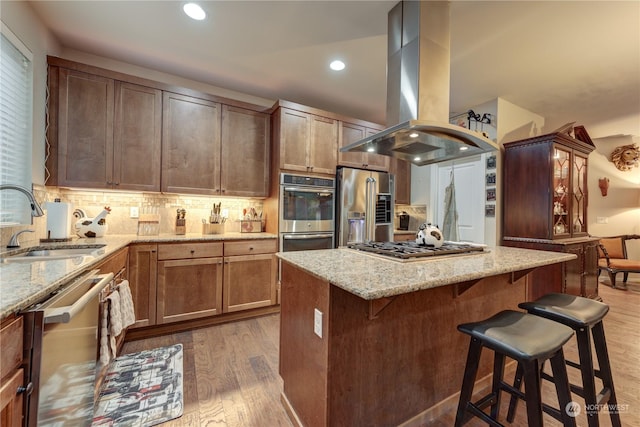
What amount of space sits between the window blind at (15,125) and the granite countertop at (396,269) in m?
2.13

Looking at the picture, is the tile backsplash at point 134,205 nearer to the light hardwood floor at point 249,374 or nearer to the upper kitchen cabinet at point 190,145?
the upper kitchen cabinet at point 190,145

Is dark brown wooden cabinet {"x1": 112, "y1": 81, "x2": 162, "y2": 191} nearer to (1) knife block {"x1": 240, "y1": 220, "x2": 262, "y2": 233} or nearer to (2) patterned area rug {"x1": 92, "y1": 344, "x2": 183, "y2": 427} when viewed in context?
(1) knife block {"x1": 240, "y1": 220, "x2": 262, "y2": 233}

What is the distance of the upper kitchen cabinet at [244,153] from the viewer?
2986mm

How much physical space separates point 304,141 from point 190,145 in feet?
4.13

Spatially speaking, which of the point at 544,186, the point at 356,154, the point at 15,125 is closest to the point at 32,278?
the point at 15,125

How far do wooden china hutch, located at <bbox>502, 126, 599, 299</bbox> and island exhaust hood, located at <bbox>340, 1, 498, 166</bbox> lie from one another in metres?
1.77

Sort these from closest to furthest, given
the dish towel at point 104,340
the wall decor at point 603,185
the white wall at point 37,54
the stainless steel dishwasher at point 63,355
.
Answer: the stainless steel dishwasher at point 63,355 < the dish towel at point 104,340 < the white wall at point 37,54 < the wall decor at point 603,185

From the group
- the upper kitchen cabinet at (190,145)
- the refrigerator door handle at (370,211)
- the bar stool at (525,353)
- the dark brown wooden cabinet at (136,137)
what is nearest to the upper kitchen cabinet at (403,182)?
the refrigerator door handle at (370,211)

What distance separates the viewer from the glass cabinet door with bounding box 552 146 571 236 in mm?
3109

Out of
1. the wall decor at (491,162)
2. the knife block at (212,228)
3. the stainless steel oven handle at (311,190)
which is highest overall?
the wall decor at (491,162)

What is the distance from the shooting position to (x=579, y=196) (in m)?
3.56

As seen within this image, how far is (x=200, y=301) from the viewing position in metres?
2.61

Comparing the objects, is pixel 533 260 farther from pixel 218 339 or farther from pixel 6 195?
pixel 6 195

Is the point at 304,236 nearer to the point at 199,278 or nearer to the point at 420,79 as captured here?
the point at 199,278
